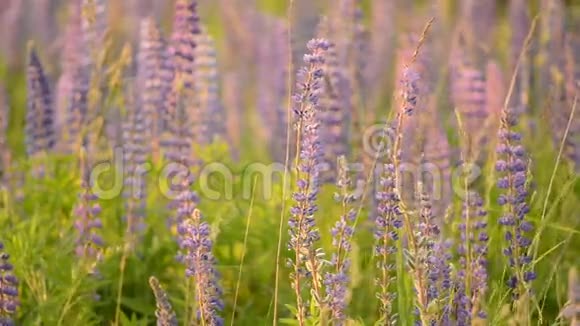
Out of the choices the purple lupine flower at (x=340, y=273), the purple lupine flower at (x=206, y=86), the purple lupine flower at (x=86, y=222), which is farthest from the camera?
the purple lupine flower at (x=206, y=86)

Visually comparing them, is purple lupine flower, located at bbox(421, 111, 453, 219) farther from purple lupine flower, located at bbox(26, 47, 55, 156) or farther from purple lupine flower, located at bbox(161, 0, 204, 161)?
purple lupine flower, located at bbox(26, 47, 55, 156)

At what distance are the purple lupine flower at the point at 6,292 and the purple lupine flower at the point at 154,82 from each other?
4.99 ft

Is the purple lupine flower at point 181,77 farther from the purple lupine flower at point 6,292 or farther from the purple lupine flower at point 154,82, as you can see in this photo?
the purple lupine flower at point 6,292

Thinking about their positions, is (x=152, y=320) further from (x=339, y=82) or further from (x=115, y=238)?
(x=339, y=82)

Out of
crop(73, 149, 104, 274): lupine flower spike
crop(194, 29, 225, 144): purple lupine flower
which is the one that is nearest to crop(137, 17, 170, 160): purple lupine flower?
crop(194, 29, 225, 144): purple lupine flower

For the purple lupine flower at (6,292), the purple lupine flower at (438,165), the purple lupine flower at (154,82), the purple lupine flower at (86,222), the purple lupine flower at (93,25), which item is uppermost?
the purple lupine flower at (93,25)

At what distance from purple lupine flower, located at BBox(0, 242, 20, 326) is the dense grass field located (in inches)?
0.5

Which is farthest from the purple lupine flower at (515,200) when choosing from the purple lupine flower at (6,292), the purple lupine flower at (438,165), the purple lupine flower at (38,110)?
the purple lupine flower at (38,110)

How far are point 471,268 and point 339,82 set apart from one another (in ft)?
6.73

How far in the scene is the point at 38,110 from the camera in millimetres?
4598

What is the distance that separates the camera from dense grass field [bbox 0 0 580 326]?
9.86 feet

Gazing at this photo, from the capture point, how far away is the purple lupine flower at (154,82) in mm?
4719

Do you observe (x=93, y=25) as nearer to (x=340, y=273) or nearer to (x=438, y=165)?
(x=438, y=165)

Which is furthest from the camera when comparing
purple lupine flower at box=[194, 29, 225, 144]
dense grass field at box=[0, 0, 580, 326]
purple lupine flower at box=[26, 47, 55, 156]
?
purple lupine flower at box=[194, 29, 225, 144]
